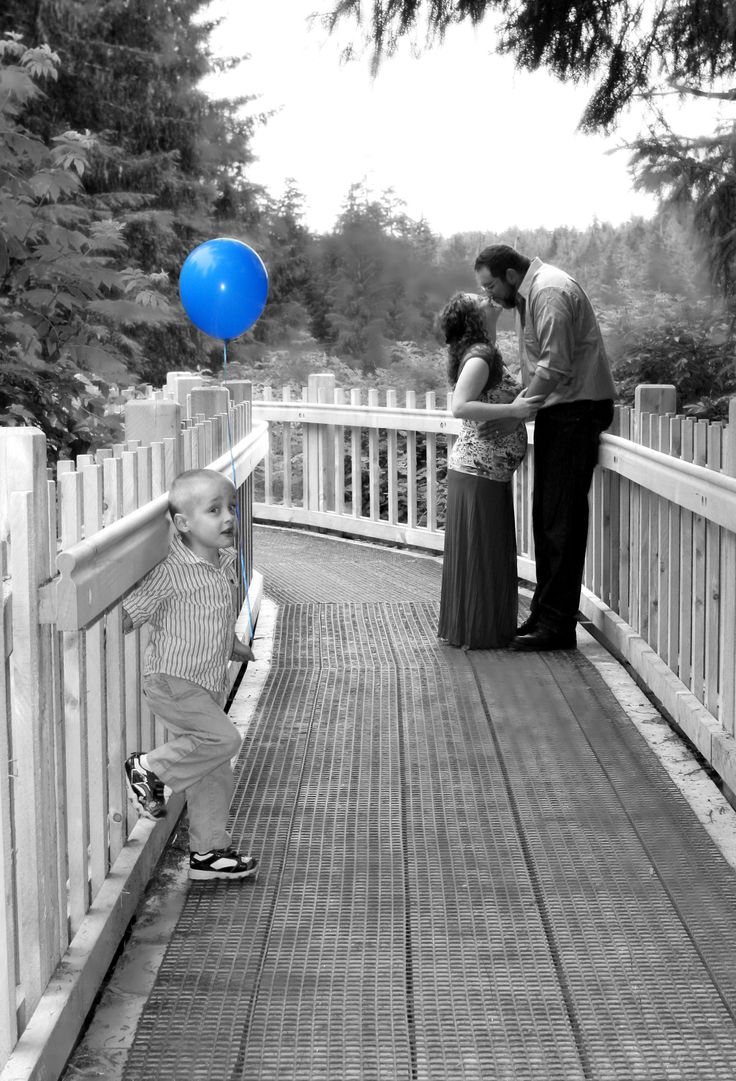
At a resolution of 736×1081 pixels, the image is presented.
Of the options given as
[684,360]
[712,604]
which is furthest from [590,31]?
[684,360]

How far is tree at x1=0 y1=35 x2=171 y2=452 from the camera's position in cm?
686

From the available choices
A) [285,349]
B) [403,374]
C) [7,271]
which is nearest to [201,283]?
[7,271]

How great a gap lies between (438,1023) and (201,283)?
4.87 meters

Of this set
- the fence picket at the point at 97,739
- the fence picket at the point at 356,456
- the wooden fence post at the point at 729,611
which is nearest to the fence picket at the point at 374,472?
the fence picket at the point at 356,456

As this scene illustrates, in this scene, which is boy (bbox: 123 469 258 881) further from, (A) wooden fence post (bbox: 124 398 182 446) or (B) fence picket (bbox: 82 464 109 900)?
(A) wooden fence post (bbox: 124 398 182 446)

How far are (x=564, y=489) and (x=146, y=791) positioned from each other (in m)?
3.34

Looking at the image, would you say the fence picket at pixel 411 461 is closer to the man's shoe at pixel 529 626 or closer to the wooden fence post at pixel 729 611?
the man's shoe at pixel 529 626

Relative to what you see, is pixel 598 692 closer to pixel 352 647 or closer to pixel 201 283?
pixel 352 647

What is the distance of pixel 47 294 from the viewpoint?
747 centimetres

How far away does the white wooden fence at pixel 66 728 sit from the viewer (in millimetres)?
2334

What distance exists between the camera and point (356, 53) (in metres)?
6.10

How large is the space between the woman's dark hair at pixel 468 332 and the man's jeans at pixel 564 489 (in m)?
0.32

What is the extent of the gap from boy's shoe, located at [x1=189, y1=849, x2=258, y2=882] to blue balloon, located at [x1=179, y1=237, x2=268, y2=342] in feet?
12.5

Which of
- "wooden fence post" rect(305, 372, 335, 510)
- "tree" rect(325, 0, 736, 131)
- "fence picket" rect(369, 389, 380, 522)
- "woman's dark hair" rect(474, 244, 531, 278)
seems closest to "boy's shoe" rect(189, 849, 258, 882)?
"woman's dark hair" rect(474, 244, 531, 278)
